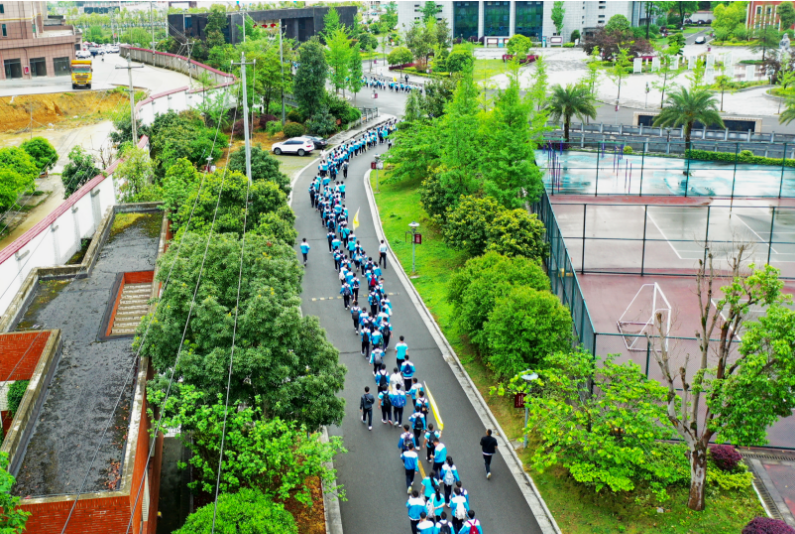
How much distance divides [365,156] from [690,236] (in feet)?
86.8

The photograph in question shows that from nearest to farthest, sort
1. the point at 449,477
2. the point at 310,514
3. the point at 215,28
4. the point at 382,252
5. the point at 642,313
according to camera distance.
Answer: the point at 449,477 → the point at 310,514 → the point at 642,313 → the point at 382,252 → the point at 215,28

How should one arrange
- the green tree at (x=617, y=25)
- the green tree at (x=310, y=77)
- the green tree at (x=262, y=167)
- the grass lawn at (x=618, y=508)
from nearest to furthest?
1. the grass lawn at (x=618, y=508)
2. the green tree at (x=262, y=167)
3. the green tree at (x=310, y=77)
4. the green tree at (x=617, y=25)

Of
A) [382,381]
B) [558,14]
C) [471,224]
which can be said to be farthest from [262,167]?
[558,14]

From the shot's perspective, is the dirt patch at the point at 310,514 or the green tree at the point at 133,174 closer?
the dirt patch at the point at 310,514

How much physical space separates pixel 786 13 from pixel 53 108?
94.6 meters

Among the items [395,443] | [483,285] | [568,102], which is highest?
[568,102]

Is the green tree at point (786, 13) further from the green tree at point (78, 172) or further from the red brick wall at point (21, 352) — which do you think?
the red brick wall at point (21, 352)

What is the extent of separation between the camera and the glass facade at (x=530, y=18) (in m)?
127

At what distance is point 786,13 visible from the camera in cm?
10900

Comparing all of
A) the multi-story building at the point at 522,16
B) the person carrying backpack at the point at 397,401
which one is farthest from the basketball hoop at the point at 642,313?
the multi-story building at the point at 522,16

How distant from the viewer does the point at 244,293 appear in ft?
60.7

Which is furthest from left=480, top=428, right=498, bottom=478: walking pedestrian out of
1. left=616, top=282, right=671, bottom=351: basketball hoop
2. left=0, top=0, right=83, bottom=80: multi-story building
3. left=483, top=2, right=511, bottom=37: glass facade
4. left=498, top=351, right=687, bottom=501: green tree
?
left=483, top=2, right=511, bottom=37: glass facade

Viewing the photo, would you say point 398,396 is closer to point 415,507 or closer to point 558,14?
point 415,507

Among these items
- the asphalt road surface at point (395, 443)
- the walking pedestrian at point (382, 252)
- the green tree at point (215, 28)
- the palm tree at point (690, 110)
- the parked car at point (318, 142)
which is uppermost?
the green tree at point (215, 28)
